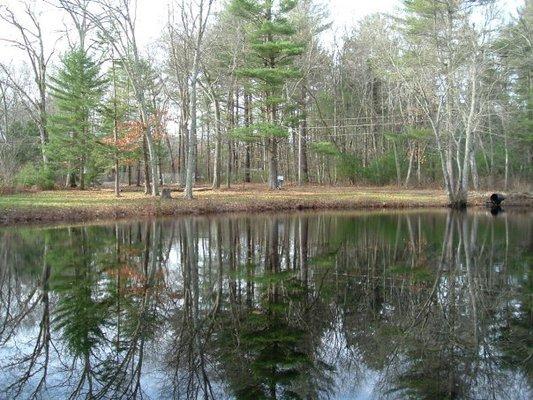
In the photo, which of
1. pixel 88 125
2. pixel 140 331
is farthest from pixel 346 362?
pixel 88 125

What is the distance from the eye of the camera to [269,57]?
101 ft

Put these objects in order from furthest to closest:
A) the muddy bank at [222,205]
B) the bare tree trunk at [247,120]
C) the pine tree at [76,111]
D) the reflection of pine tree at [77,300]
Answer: the bare tree trunk at [247,120] → the pine tree at [76,111] → the muddy bank at [222,205] → the reflection of pine tree at [77,300]

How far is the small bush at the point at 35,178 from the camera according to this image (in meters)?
30.4

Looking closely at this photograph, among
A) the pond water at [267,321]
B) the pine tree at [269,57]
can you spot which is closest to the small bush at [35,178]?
the pine tree at [269,57]

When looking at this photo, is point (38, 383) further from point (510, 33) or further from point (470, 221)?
point (510, 33)

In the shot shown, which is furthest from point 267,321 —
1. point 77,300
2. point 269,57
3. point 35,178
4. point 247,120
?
point 247,120

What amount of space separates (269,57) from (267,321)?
2604 centimetres

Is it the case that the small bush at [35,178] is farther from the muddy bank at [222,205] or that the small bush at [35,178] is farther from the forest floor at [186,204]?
the muddy bank at [222,205]

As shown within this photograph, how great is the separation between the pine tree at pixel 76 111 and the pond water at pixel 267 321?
18.6 m

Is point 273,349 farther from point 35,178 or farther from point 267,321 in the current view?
point 35,178

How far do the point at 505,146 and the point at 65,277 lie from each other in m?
34.4

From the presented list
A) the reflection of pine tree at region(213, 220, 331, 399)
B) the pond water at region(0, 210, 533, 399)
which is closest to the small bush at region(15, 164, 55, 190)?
the pond water at region(0, 210, 533, 399)

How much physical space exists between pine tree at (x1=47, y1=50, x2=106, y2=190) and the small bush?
1.47m

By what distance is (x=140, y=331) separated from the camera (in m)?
6.58
